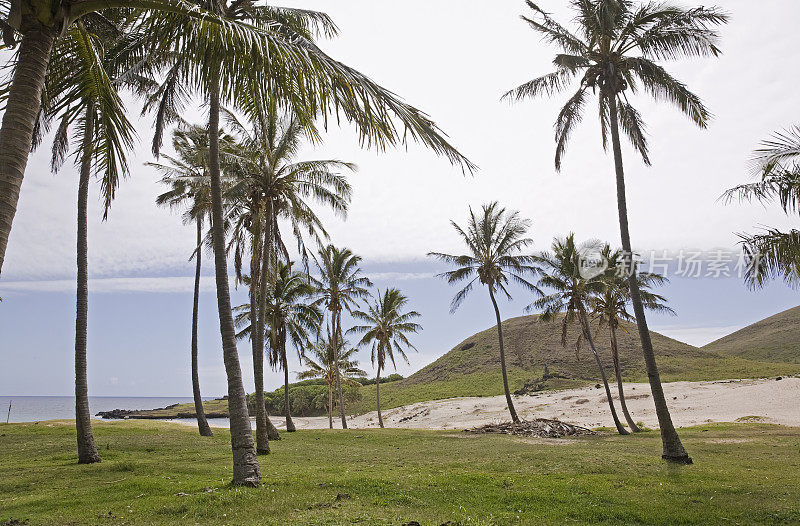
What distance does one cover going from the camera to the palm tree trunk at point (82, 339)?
12.7 m

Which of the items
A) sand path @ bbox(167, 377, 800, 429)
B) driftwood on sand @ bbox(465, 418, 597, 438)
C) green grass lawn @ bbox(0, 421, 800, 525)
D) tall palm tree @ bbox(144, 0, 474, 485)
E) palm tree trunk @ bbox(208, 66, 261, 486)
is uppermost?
tall palm tree @ bbox(144, 0, 474, 485)

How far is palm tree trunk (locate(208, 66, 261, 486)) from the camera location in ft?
29.8

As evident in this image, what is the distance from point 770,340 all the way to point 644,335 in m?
86.2

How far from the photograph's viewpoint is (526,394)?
146 feet

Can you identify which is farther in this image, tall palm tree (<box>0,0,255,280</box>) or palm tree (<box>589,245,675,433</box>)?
palm tree (<box>589,245,675,433</box>)

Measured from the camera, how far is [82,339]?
44.6 ft

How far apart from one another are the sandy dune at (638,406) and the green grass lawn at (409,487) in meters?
15.8

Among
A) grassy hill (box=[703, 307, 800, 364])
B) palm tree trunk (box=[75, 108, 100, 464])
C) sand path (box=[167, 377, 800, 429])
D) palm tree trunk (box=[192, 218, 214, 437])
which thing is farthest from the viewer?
grassy hill (box=[703, 307, 800, 364])

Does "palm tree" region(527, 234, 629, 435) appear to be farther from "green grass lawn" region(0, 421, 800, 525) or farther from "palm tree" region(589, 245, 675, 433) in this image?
"green grass lawn" region(0, 421, 800, 525)

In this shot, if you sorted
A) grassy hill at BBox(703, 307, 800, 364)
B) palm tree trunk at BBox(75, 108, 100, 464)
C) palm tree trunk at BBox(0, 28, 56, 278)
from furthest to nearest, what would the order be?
grassy hill at BBox(703, 307, 800, 364), palm tree trunk at BBox(75, 108, 100, 464), palm tree trunk at BBox(0, 28, 56, 278)

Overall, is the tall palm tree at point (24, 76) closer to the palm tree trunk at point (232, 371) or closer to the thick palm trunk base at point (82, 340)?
the palm tree trunk at point (232, 371)

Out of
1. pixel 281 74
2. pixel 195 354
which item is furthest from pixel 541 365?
pixel 281 74

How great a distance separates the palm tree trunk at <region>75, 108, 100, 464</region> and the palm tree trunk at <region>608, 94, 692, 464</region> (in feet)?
50.0

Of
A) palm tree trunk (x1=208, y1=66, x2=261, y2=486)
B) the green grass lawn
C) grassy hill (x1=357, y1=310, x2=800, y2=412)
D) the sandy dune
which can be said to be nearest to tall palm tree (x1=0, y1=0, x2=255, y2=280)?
palm tree trunk (x1=208, y1=66, x2=261, y2=486)
